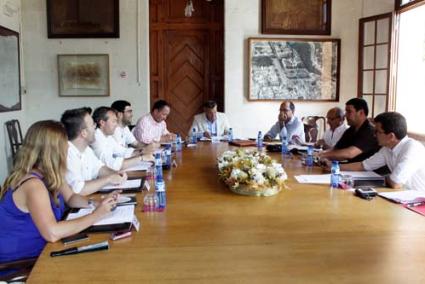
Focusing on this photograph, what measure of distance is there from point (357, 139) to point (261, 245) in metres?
2.26

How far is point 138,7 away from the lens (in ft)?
19.9

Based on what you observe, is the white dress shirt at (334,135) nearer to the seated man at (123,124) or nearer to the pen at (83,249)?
the seated man at (123,124)

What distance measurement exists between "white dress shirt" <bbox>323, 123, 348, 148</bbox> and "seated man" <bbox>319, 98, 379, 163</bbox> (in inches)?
26.8

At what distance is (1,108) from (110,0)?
2.14 meters

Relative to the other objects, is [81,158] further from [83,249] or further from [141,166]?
[83,249]

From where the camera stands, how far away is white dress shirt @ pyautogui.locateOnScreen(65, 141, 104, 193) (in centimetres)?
242

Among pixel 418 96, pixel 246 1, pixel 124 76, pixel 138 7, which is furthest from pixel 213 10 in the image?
pixel 418 96

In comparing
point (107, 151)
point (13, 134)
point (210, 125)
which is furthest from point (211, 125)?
point (13, 134)

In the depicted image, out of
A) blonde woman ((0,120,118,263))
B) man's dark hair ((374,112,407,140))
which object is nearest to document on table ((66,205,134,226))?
blonde woman ((0,120,118,263))

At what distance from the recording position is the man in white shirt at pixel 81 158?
7.99ft

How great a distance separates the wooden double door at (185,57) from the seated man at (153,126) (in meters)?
1.66

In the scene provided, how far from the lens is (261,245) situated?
1.64 m

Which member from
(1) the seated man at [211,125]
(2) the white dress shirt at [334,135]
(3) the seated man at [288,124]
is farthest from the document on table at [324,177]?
(1) the seated man at [211,125]

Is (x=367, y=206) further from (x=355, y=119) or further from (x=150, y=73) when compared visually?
(x=150, y=73)
